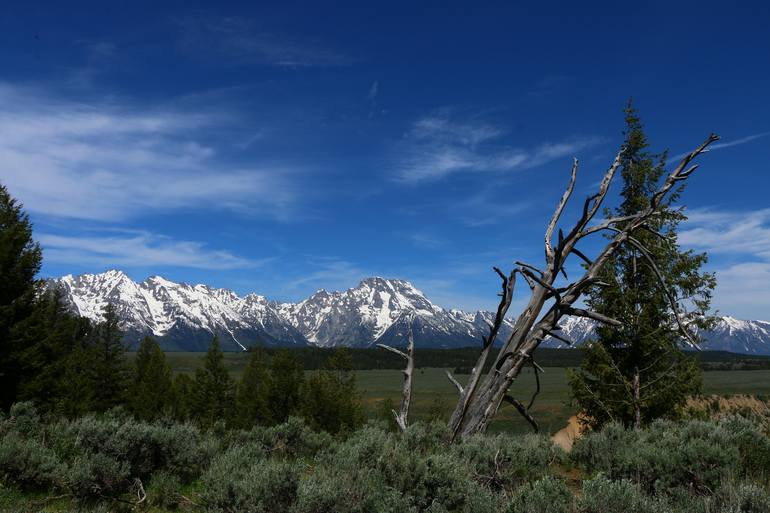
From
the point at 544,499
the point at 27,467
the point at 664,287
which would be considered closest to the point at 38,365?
the point at 27,467

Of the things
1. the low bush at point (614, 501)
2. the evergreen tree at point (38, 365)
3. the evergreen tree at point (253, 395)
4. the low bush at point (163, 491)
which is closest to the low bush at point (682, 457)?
the low bush at point (614, 501)

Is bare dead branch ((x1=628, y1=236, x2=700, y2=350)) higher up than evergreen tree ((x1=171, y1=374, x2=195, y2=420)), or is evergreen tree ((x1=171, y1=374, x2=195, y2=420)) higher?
bare dead branch ((x1=628, y1=236, x2=700, y2=350))

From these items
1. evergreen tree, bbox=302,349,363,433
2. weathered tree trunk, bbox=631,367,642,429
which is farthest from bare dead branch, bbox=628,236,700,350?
evergreen tree, bbox=302,349,363,433

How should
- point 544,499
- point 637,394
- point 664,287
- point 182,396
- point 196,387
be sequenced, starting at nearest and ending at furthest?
1. point 544,499
2. point 664,287
3. point 637,394
4. point 182,396
5. point 196,387

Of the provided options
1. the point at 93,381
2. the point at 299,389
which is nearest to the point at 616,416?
the point at 299,389

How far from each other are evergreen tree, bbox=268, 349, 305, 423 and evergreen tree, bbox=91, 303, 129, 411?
16634mm

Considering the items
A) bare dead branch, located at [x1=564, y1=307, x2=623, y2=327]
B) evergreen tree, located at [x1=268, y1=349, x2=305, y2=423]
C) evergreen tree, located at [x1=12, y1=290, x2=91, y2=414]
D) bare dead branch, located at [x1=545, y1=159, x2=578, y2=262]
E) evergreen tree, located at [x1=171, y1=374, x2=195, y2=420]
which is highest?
bare dead branch, located at [x1=545, y1=159, x2=578, y2=262]

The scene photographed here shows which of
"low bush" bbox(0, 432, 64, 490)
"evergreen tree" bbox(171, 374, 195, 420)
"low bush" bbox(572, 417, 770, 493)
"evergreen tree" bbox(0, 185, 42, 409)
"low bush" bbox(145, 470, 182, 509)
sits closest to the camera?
"low bush" bbox(572, 417, 770, 493)

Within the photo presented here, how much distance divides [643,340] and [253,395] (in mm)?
55059

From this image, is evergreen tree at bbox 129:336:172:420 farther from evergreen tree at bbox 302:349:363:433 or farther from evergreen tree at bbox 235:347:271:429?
evergreen tree at bbox 302:349:363:433

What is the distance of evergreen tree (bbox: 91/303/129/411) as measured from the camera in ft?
175

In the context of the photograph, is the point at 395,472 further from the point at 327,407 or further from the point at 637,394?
the point at 327,407

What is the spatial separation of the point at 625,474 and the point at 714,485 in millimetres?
1008

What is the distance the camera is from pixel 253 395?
206 ft
